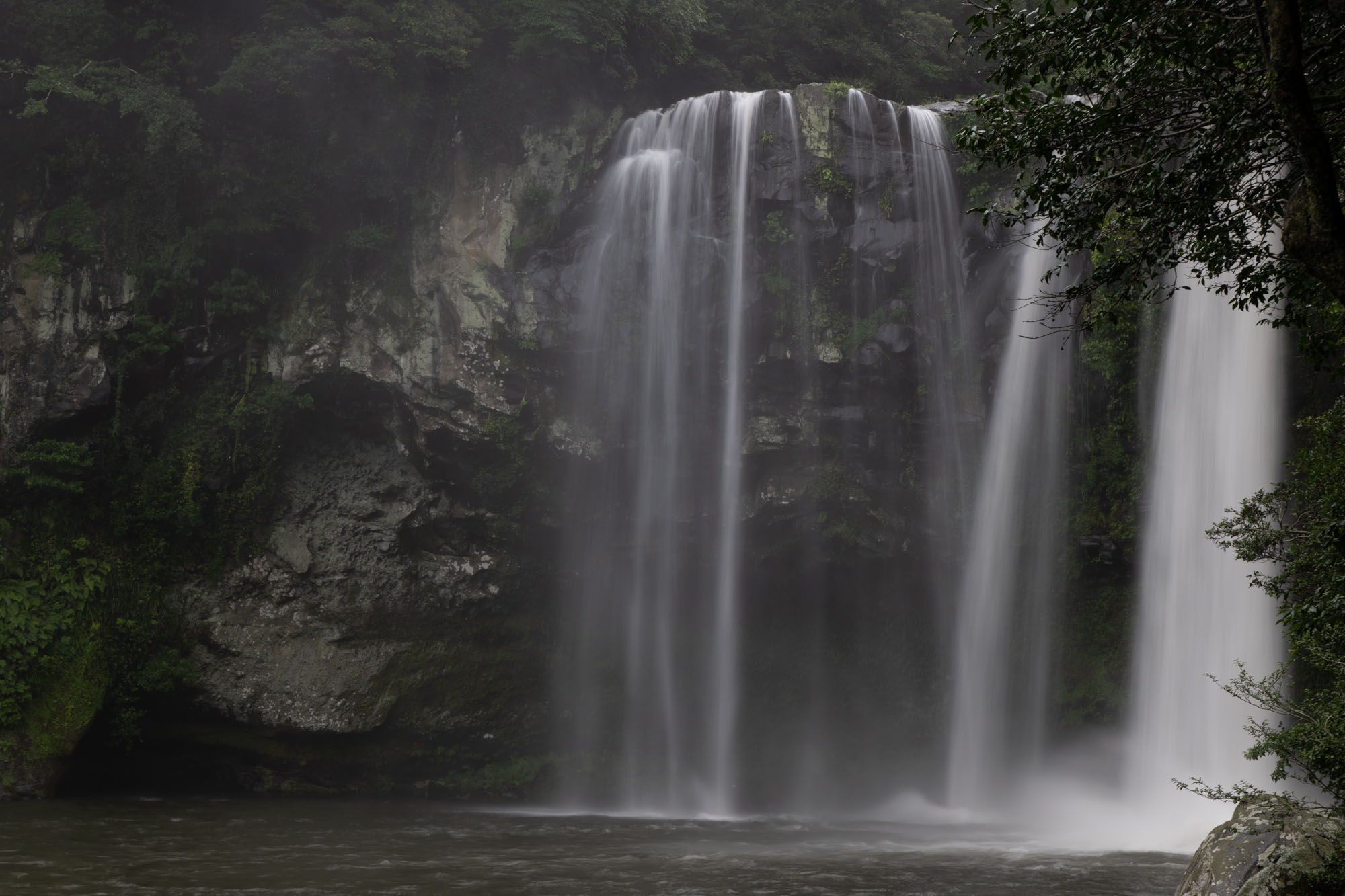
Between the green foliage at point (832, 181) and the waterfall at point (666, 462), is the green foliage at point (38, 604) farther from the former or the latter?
the green foliage at point (832, 181)

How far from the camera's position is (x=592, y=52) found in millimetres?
19312

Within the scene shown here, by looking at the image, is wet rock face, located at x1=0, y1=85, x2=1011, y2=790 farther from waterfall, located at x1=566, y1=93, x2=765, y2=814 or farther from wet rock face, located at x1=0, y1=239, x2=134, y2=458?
waterfall, located at x1=566, y1=93, x2=765, y2=814

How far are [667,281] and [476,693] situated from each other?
8.70 meters

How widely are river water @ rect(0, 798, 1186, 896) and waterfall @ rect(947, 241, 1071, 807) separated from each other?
79.5 inches

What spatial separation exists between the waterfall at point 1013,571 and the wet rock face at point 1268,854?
9.01 meters

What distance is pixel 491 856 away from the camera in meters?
12.9

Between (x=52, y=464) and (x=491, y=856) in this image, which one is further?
(x=52, y=464)

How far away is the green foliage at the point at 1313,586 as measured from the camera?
672cm

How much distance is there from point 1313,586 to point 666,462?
12.4 metres

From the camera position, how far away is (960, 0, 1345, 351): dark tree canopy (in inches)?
255

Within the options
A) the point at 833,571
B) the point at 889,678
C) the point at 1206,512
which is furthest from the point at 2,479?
the point at 1206,512

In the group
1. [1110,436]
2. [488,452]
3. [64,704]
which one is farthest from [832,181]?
[64,704]

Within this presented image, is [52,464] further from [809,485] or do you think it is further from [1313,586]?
[1313,586]

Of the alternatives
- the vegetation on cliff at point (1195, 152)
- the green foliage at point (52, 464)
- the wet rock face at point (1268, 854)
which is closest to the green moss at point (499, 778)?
the green foliage at point (52, 464)
